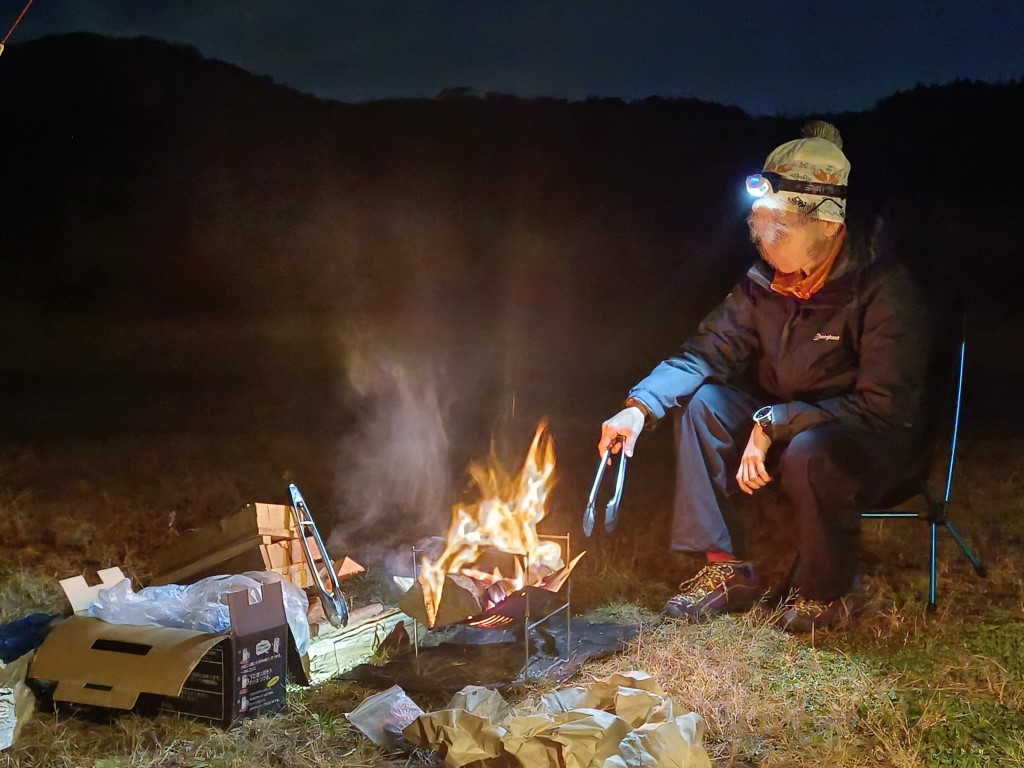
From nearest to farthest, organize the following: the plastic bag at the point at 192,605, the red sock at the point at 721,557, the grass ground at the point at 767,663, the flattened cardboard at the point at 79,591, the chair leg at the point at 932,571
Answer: the grass ground at the point at 767,663 < the plastic bag at the point at 192,605 < the flattened cardboard at the point at 79,591 < the chair leg at the point at 932,571 < the red sock at the point at 721,557

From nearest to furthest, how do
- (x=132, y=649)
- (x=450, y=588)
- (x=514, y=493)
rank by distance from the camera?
(x=132, y=649), (x=450, y=588), (x=514, y=493)

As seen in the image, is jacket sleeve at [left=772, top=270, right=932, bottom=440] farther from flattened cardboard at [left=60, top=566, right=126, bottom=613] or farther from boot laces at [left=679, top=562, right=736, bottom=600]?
flattened cardboard at [left=60, top=566, right=126, bottom=613]

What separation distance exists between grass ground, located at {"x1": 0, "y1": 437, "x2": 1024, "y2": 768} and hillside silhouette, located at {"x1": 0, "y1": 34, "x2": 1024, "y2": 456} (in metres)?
0.93

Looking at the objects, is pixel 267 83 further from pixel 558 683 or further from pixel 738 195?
pixel 558 683

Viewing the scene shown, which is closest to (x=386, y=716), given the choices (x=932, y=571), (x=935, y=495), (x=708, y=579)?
(x=708, y=579)

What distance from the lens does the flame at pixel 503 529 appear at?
4.58 metres

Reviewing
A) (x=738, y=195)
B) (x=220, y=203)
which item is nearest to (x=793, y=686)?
(x=738, y=195)

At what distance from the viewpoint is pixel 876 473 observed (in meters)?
4.57

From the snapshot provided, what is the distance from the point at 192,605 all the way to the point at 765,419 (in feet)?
10.7

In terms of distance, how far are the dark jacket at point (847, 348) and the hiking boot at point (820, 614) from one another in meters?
0.92

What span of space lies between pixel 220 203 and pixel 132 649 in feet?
13.0

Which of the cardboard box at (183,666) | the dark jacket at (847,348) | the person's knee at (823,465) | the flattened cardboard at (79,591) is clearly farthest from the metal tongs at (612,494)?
the flattened cardboard at (79,591)

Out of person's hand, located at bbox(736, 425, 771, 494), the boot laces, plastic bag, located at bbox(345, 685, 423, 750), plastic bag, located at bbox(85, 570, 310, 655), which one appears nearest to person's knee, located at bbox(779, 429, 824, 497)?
person's hand, located at bbox(736, 425, 771, 494)

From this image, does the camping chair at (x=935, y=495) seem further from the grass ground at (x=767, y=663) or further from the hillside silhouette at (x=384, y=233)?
the hillside silhouette at (x=384, y=233)
